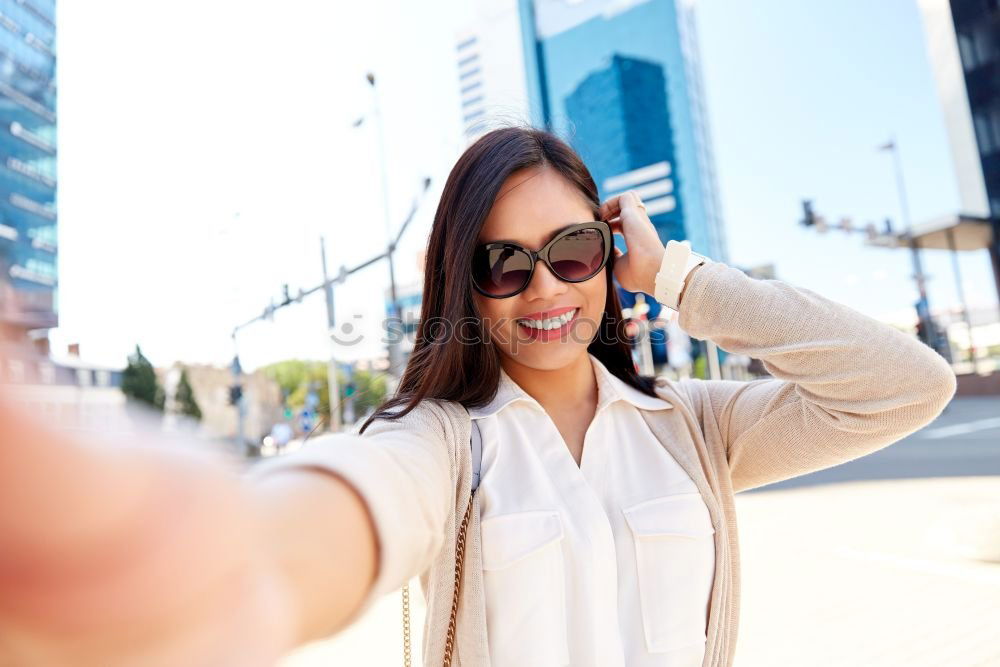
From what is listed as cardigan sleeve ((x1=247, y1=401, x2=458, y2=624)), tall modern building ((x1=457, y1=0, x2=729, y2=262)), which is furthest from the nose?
tall modern building ((x1=457, y1=0, x2=729, y2=262))

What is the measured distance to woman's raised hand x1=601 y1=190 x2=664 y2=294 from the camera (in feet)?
6.28

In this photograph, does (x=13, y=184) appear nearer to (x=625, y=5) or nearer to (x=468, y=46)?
(x=468, y=46)

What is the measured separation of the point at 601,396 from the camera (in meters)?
1.88

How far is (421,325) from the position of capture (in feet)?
6.40

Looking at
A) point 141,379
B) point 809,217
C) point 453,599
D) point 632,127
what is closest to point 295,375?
point 141,379

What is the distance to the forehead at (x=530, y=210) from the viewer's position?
70.7 inches

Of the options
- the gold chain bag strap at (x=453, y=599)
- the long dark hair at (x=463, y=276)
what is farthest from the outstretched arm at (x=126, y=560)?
the long dark hair at (x=463, y=276)

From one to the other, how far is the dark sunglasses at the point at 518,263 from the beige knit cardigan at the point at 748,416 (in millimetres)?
344

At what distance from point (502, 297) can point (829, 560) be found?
5760 millimetres

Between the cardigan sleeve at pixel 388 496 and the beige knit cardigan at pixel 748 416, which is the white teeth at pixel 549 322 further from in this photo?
the cardigan sleeve at pixel 388 496

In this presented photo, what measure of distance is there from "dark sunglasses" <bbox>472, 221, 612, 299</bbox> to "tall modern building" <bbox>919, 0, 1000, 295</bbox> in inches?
1092

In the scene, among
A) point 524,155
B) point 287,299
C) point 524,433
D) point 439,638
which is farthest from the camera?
point 287,299

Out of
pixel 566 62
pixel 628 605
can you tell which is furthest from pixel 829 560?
pixel 566 62

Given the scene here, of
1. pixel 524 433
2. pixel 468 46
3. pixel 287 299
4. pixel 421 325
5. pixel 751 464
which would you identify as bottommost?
pixel 751 464
